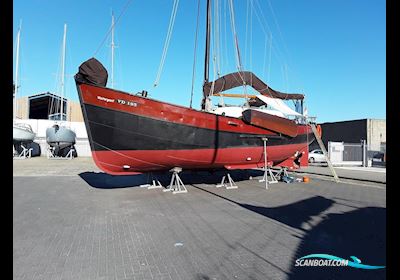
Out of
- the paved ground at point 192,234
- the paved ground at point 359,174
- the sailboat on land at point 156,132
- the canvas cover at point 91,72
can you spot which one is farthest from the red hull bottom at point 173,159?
the paved ground at point 359,174

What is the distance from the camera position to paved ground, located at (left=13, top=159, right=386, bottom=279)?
3852mm

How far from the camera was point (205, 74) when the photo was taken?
1402 cm

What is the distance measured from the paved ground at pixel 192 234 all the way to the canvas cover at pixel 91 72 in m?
3.30

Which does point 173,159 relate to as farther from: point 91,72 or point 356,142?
point 356,142

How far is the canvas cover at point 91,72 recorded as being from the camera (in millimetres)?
8406

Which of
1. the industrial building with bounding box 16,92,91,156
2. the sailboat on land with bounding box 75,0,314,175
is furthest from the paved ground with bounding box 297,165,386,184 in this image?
the industrial building with bounding box 16,92,91,156

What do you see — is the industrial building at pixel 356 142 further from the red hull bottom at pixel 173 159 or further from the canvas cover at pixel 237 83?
the red hull bottom at pixel 173 159

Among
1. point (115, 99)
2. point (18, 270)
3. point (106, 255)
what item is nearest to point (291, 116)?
point (115, 99)

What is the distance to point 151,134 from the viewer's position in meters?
8.92

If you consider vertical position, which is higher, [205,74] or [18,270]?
[205,74]

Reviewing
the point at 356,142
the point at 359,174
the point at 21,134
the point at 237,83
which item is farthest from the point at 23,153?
the point at 356,142

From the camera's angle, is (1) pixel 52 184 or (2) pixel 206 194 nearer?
(2) pixel 206 194

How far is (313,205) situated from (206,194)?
10.2 feet
